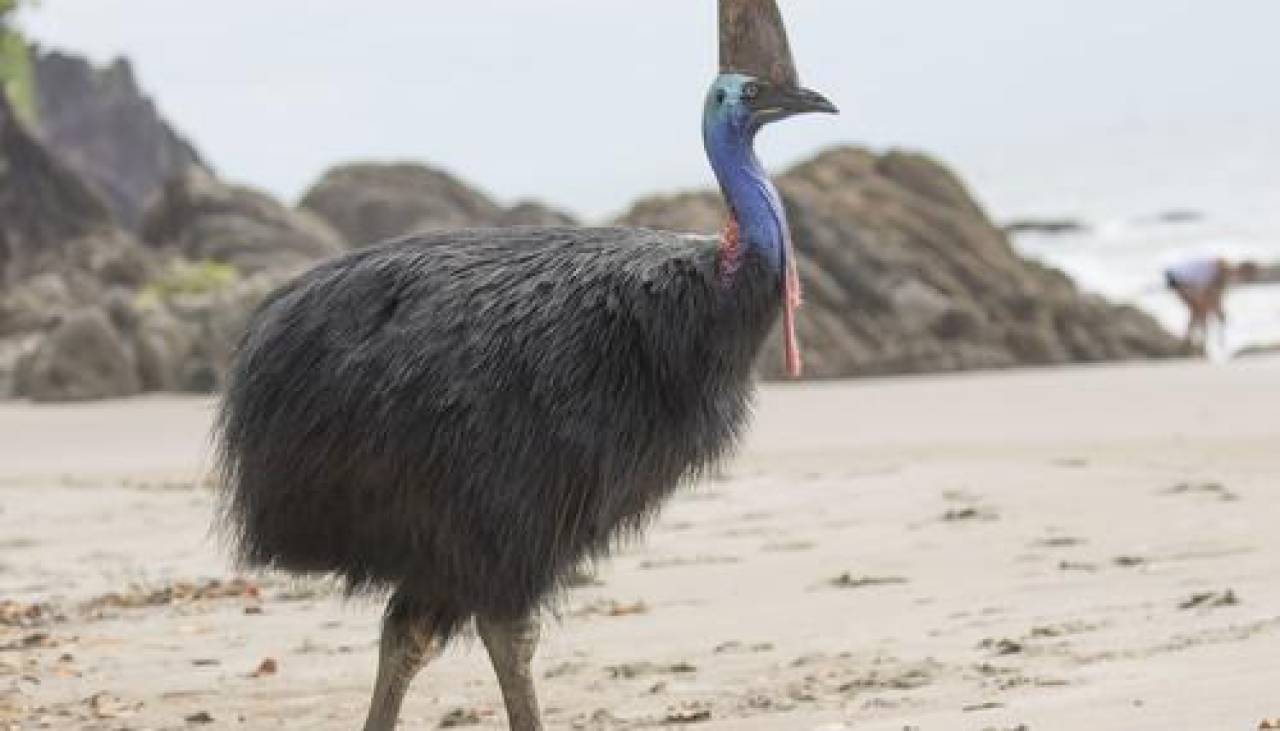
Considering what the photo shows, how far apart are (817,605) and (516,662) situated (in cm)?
235

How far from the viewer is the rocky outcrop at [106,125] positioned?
58.0m

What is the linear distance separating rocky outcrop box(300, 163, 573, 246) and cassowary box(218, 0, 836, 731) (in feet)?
75.3

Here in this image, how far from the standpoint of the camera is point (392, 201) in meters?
31.5

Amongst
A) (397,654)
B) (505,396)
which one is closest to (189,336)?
(397,654)

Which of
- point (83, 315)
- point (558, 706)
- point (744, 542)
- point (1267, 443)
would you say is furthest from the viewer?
point (83, 315)

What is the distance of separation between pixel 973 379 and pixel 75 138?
42758 mm

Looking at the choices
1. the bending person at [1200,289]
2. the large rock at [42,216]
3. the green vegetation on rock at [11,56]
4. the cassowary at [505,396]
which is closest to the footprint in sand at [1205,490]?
the cassowary at [505,396]

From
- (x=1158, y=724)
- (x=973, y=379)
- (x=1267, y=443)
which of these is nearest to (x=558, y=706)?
(x=1158, y=724)

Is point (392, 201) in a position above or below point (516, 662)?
above

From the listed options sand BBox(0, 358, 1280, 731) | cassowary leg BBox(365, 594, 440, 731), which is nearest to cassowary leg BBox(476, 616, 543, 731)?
cassowary leg BBox(365, 594, 440, 731)

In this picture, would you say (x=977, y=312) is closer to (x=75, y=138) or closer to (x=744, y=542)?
(x=744, y=542)

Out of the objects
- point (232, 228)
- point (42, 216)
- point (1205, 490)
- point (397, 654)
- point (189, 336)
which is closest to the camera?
point (397, 654)

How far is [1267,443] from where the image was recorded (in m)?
12.5

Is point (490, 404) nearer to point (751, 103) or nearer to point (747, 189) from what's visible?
point (747, 189)
